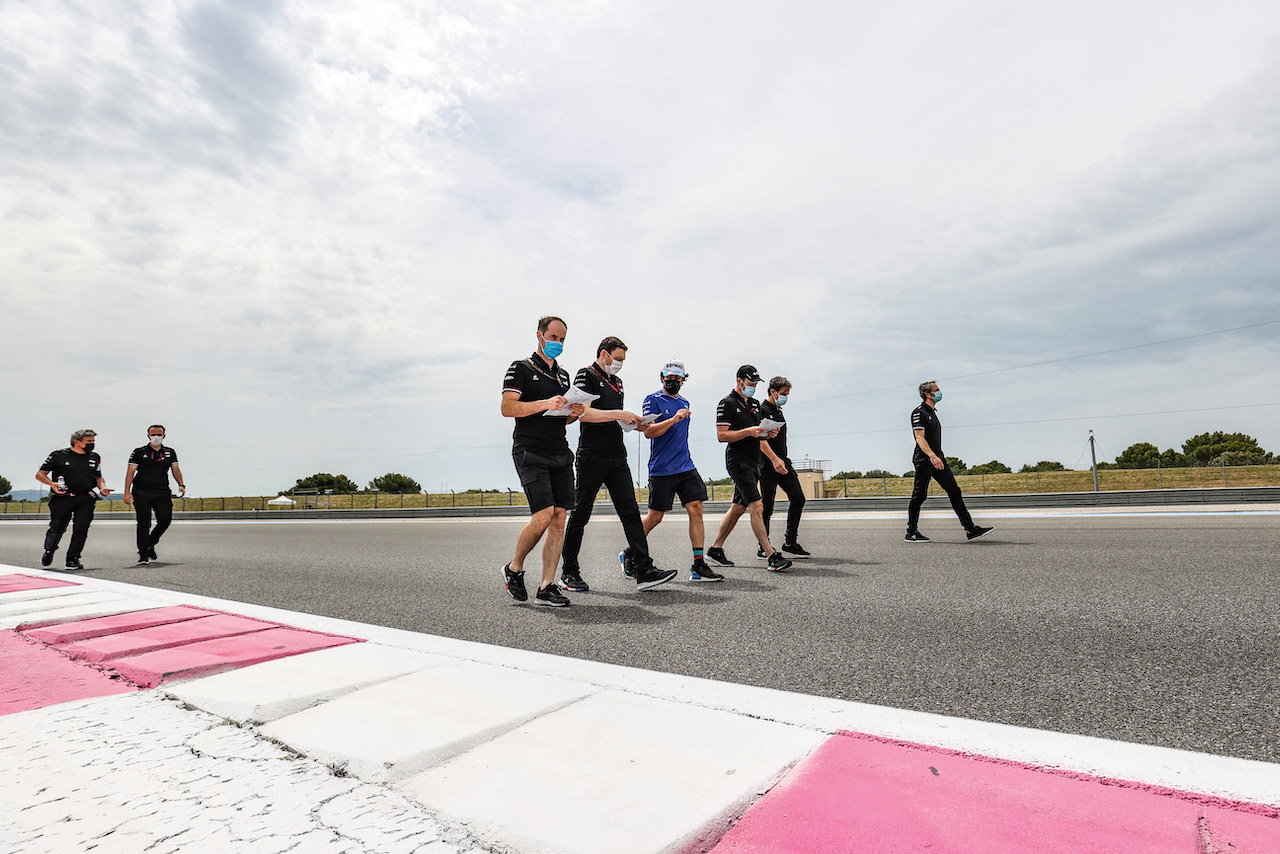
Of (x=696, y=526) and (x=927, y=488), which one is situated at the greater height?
(x=927, y=488)

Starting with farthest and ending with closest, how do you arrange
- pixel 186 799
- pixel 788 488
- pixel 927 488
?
pixel 927 488 → pixel 788 488 → pixel 186 799

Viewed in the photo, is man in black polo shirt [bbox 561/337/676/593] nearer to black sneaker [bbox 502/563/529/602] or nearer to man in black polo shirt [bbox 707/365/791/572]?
black sneaker [bbox 502/563/529/602]

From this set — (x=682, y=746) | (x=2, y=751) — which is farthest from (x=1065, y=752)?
(x=2, y=751)

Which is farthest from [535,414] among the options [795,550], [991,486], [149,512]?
[991,486]

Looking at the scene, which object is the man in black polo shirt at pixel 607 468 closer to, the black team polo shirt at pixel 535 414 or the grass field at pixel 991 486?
the black team polo shirt at pixel 535 414

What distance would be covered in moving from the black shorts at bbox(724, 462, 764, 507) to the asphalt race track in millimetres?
712

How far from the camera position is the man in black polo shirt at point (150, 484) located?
30.7 ft

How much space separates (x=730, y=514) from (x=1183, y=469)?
147 feet

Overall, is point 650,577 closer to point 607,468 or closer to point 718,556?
point 607,468

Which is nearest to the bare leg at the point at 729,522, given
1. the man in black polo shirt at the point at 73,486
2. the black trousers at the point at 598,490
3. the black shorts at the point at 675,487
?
the black shorts at the point at 675,487

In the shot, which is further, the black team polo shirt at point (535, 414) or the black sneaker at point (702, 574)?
the black sneaker at point (702, 574)

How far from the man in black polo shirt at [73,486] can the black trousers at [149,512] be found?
0.40 metres

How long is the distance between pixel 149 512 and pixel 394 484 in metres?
82.8

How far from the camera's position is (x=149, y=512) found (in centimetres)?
944
